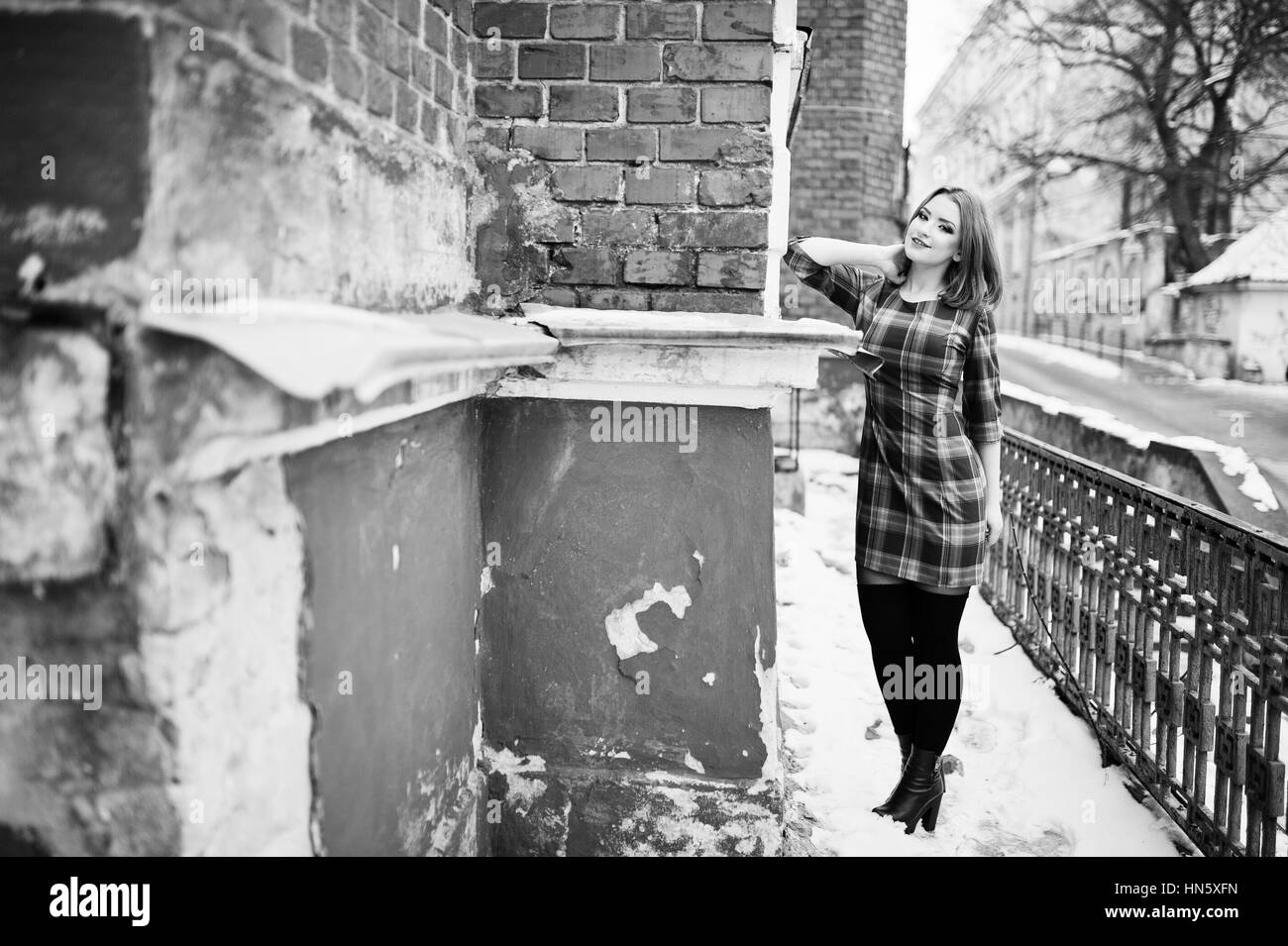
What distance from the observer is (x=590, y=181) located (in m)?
2.30

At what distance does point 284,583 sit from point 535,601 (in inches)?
39.8

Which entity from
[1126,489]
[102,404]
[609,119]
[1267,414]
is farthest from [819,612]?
[1267,414]

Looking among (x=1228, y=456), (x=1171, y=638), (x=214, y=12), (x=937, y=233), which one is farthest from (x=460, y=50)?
(x=1228, y=456)

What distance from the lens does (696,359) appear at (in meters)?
2.15

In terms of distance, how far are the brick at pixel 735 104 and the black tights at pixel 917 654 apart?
1.35 m

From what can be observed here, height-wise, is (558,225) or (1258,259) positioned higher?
(1258,259)

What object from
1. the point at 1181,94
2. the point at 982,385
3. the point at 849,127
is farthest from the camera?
the point at 1181,94

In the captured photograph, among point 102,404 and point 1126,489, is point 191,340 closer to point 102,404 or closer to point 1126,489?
point 102,404

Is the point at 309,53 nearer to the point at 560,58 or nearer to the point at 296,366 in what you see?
the point at 296,366

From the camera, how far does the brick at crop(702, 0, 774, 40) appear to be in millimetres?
2232

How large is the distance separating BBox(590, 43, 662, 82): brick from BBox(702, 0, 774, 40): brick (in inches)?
6.0

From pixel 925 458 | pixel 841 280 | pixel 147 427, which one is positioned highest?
pixel 841 280

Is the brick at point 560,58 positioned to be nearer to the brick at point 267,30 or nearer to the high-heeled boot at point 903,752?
the brick at point 267,30

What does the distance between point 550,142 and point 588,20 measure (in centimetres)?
32
